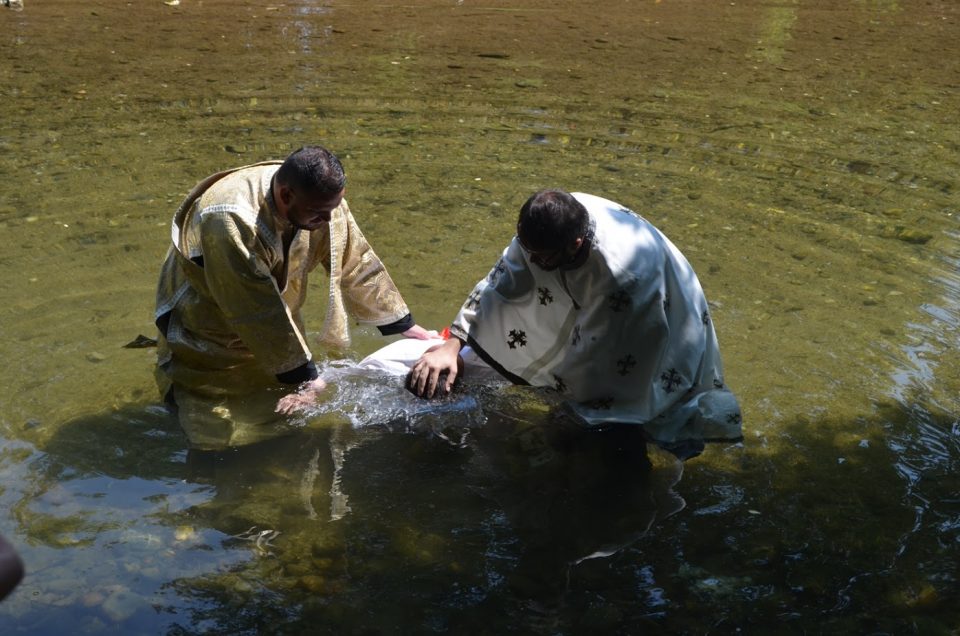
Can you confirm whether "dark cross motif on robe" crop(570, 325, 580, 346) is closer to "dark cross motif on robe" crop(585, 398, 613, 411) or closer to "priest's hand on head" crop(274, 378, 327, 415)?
"dark cross motif on robe" crop(585, 398, 613, 411)

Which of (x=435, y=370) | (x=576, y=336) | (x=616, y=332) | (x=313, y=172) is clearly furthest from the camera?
(x=435, y=370)

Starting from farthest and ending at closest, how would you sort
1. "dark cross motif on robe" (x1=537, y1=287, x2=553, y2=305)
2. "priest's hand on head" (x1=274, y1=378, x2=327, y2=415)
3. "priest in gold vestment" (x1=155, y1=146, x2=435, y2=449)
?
"priest's hand on head" (x1=274, y1=378, x2=327, y2=415), "dark cross motif on robe" (x1=537, y1=287, x2=553, y2=305), "priest in gold vestment" (x1=155, y1=146, x2=435, y2=449)

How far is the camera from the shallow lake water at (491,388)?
154 inches

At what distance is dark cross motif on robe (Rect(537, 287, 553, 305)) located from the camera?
4277mm

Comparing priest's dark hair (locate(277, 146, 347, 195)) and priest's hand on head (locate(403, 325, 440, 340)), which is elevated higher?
priest's dark hair (locate(277, 146, 347, 195))

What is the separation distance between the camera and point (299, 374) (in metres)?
4.41

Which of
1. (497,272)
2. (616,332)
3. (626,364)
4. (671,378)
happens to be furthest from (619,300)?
(497,272)

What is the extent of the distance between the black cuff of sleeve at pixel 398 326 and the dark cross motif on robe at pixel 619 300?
124cm

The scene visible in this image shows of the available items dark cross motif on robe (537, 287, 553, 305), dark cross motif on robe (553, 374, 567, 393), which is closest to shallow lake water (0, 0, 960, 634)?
dark cross motif on robe (553, 374, 567, 393)

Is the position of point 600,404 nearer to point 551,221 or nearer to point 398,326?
point 551,221

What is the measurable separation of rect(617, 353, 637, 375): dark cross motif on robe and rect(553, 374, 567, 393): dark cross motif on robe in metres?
0.28

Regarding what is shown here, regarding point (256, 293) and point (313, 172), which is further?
point (256, 293)

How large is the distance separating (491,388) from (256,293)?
1.22 meters

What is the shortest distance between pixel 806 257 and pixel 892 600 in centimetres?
314
